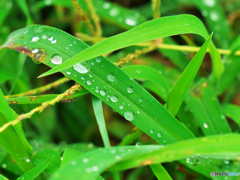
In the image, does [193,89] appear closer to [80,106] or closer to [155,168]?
[155,168]

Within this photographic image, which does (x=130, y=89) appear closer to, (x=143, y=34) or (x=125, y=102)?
(x=125, y=102)

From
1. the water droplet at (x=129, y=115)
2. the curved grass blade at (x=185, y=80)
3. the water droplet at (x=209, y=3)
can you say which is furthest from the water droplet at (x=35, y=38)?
the water droplet at (x=209, y=3)

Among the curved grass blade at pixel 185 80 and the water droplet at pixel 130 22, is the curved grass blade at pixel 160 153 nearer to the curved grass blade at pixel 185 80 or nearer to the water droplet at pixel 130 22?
the curved grass blade at pixel 185 80

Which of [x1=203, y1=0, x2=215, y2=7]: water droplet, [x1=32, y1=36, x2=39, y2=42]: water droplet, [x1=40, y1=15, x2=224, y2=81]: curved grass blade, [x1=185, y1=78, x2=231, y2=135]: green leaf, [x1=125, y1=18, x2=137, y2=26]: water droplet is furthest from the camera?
[x1=203, y1=0, x2=215, y2=7]: water droplet

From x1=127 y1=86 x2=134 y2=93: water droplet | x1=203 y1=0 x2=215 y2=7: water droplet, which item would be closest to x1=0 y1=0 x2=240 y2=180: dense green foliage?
x1=127 y1=86 x2=134 y2=93: water droplet

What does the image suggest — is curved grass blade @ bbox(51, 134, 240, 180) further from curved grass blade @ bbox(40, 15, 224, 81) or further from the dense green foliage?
curved grass blade @ bbox(40, 15, 224, 81)
